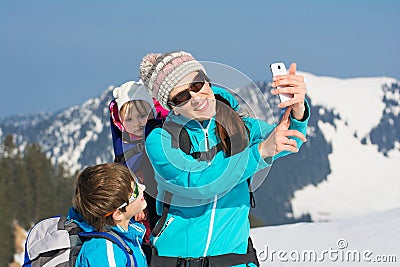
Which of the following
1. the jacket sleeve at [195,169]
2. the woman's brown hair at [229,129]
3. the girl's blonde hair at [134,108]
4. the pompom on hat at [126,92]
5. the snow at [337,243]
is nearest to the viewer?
the jacket sleeve at [195,169]

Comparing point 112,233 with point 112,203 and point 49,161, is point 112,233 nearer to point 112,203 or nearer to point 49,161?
point 112,203

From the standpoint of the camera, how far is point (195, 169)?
349 cm

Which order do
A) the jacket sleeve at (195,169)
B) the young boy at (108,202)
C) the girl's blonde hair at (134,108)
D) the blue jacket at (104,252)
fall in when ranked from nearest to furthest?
the jacket sleeve at (195,169), the blue jacket at (104,252), the young boy at (108,202), the girl's blonde hair at (134,108)

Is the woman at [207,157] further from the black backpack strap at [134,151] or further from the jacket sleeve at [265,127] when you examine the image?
the black backpack strap at [134,151]

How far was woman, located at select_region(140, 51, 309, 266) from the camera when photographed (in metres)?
3.46

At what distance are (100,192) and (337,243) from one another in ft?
17.6

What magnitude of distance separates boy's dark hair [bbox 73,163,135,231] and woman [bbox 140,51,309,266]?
29cm

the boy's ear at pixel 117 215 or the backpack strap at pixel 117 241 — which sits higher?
the boy's ear at pixel 117 215

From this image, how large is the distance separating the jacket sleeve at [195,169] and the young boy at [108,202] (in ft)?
1.25

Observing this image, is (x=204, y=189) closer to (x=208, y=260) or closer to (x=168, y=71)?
(x=208, y=260)

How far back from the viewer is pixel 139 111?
4.55m

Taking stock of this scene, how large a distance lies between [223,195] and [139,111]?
1.09 metres

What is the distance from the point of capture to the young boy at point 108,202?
3949 millimetres

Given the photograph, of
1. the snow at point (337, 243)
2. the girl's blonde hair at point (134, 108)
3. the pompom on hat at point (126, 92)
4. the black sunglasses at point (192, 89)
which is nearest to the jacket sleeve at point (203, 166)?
the black sunglasses at point (192, 89)
